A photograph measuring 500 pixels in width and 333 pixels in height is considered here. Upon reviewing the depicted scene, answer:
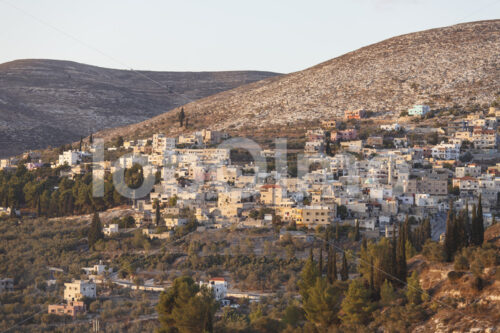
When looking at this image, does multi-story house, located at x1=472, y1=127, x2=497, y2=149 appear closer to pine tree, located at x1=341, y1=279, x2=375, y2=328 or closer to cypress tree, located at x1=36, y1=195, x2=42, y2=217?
cypress tree, located at x1=36, y1=195, x2=42, y2=217

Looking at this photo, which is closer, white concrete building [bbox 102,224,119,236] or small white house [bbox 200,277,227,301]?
small white house [bbox 200,277,227,301]

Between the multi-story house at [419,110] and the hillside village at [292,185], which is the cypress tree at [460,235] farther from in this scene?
the multi-story house at [419,110]

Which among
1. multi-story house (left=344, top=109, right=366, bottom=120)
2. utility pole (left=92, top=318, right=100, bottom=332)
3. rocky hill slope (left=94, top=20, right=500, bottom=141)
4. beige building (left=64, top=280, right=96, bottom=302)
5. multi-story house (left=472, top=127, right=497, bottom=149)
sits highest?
rocky hill slope (left=94, top=20, right=500, bottom=141)

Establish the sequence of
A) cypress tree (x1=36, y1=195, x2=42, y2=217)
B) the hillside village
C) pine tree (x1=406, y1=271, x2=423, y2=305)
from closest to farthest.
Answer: pine tree (x1=406, y1=271, x2=423, y2=305)
the hillside village
cypress tree (x1=36, y1=195, x2=42, y2=217)

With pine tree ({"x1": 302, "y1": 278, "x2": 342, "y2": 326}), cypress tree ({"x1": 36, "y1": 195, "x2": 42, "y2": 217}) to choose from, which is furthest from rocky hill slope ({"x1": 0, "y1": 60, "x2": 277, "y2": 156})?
pine tree ({"x1": 302, "y1": 278, "x2": 342, "y2": 326})

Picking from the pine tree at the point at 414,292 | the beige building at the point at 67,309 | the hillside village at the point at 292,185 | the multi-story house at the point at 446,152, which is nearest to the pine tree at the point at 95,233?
the hillside village at the point at 292,185

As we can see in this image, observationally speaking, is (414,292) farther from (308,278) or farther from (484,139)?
(484,139)

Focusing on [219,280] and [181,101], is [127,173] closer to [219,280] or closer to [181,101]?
[219,280]

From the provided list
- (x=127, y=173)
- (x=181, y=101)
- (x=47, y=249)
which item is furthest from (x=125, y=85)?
(x=47, y=249)
